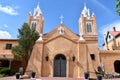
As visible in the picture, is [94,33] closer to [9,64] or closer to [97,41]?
[97,41]

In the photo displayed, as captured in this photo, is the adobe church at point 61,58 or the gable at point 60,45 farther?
the gable at point 60,45

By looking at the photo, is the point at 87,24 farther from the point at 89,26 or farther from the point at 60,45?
the point at 60,45

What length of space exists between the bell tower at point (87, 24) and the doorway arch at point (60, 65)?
11738 mm

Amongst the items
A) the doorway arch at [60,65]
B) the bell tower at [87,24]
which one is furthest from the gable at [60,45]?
the bell tower at [87,24]

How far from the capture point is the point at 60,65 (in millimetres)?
25516

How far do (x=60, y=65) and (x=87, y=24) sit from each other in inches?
625

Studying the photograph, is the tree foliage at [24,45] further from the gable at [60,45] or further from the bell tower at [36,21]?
the bell tower at [36,21]

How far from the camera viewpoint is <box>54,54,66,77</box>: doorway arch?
25142mm

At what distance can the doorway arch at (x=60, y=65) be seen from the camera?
25.1m

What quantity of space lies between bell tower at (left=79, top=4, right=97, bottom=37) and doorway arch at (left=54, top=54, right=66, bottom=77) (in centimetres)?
1174

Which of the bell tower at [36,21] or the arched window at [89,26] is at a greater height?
the bell tower at [36,21]

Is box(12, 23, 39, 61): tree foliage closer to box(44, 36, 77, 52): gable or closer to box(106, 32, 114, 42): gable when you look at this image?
box(44, 36, 77, 52): gable

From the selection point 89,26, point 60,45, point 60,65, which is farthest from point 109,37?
point 60,65

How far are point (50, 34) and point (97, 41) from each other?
940cm
